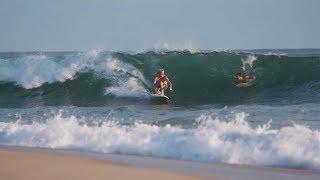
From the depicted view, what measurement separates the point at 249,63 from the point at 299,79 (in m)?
2.86

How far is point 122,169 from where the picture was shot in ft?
23.6

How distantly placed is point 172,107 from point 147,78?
561cm

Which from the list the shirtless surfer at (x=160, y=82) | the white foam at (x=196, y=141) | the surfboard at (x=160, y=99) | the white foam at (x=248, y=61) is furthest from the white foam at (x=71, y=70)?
the white foam at (x=196, y=141)

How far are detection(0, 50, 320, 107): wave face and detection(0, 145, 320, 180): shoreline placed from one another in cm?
938

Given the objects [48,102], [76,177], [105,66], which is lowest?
[76,177]

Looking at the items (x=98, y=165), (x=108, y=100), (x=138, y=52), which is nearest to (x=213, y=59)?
(x=138, y=52)

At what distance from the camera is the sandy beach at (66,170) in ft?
21.4

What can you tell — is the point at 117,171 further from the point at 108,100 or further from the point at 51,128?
the point at 108,100

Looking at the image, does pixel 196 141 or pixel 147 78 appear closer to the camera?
pixel 196 141

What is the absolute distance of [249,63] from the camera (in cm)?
2238

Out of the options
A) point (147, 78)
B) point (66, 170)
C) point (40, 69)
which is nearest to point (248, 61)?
point (147, 78)

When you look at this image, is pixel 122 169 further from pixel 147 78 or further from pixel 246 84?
pixel 147 78

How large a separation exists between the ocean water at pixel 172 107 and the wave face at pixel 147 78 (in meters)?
0.04

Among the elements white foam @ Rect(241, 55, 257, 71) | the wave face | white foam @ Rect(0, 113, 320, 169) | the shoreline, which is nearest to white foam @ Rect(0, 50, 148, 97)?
the wave face
